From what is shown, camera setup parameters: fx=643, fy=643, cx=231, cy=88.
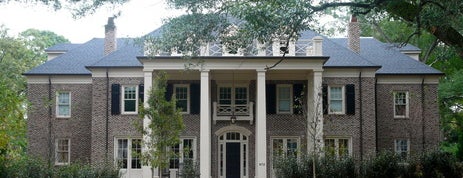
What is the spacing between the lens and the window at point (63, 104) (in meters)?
33.6

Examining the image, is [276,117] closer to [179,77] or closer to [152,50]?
[179,77]

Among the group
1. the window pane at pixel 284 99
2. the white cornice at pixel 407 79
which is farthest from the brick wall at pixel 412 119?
the window pane at pixel 284 99

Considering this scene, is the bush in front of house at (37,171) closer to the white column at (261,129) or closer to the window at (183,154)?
the white column at (261,129)

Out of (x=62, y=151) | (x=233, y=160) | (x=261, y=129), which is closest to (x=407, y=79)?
(x=261, y=129)

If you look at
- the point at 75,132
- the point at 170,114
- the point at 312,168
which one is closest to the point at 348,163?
the point at 312,168

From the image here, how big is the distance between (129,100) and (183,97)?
272 centimetres

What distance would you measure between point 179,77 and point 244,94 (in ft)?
11.3

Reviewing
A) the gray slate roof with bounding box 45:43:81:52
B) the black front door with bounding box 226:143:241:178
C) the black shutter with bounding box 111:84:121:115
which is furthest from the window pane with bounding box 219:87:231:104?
the gray slate roof with bounding box 45:43:81:52

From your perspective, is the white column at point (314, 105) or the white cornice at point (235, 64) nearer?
the white column at point (314, 105)

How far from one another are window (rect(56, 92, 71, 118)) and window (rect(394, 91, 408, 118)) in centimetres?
1706

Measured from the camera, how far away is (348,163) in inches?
923

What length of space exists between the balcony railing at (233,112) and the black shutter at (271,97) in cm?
92

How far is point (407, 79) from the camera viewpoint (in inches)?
1309

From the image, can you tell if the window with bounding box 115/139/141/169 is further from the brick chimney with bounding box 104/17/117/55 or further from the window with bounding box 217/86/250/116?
the brick chimney with bounding box 104/17/117/55
